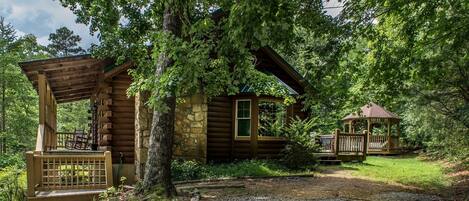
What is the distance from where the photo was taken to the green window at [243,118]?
13.3 metres

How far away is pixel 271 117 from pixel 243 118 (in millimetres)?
1204

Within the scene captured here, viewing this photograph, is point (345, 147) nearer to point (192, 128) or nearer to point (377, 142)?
point (192, 128)

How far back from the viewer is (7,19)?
75.4 feet

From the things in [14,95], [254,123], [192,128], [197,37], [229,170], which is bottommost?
[229,170]

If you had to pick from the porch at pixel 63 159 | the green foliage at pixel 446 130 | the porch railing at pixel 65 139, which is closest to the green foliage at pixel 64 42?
the porch railing at pixel 65 139

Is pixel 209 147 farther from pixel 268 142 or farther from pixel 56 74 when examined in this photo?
pixel 56 74

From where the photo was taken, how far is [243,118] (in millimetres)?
13336

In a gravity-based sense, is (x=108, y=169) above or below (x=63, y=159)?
below

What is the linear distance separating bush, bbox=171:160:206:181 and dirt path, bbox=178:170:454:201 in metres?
1.15

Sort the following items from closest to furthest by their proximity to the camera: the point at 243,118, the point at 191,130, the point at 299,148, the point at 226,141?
the point at 191,130
the point at 299,148
the point at 226,141
the point at 243,118

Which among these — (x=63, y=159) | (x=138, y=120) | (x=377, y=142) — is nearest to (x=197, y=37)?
(x=63, y=159)

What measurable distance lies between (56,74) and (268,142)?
711 cm

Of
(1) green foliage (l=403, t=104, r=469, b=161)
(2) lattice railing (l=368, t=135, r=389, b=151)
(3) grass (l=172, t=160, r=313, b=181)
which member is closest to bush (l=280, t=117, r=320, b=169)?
(3) grass (l=172, t=160, r=313, b=181)

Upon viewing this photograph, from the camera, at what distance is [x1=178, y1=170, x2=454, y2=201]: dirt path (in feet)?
25.7
